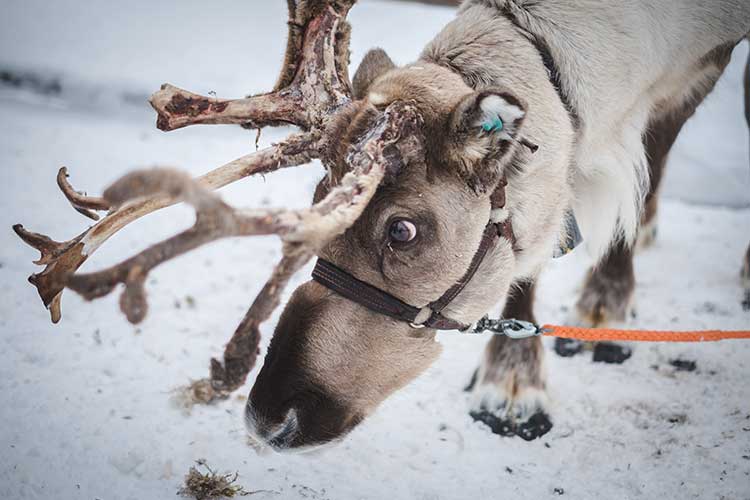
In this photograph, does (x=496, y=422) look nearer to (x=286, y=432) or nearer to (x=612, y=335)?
(x=612, y=335)

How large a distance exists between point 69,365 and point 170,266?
1154 mm

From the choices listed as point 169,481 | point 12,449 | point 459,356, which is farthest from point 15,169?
point 459,356

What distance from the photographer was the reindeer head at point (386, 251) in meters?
1.72

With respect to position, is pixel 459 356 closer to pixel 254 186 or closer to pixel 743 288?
pixel 743 288

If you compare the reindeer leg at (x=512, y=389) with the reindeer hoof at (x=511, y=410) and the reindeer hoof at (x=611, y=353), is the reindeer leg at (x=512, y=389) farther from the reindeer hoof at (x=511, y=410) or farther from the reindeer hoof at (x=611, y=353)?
the reindeer hoof at (x=611, y=353)

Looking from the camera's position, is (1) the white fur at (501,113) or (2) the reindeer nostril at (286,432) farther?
(2) the reindeer nostril at (286,432)

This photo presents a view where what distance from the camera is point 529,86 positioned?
2014 millimetres

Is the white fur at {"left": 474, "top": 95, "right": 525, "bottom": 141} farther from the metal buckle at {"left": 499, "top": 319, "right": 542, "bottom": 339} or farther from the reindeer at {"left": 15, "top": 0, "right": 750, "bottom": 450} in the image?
the metal buckle at {"left": 499, "top": 319, "right": 542, "bottom": 339}

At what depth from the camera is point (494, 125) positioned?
1.65 meters

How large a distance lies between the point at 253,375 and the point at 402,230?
1.60 meters

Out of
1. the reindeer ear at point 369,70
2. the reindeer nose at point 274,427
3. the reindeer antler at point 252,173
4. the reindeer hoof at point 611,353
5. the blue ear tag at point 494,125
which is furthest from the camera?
the reindeer hoof at point 611,353

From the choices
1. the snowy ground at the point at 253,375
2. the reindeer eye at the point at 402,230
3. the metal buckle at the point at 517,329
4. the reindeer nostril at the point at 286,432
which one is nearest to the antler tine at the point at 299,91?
the snowy ground at the point at 253,375

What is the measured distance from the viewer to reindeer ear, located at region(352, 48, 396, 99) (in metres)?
2.13

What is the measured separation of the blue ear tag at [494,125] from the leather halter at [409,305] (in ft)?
0.80
